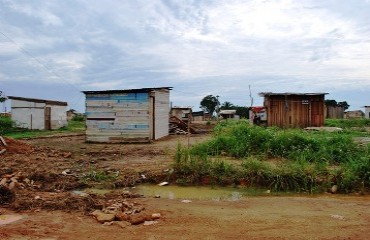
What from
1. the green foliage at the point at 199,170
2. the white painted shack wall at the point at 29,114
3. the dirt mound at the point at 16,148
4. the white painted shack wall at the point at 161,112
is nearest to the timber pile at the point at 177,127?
the white painted shack wall at the point at 161,112

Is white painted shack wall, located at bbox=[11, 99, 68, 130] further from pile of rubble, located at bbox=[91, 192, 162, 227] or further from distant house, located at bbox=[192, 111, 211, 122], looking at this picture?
distant house, located at bbox=[192, 111, 211, 122]

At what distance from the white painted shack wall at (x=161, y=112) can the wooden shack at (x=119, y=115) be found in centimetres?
116

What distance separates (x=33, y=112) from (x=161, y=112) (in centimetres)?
1267

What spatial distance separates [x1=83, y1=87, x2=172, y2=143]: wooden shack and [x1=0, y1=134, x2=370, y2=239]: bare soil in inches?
352

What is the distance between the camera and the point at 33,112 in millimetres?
29953

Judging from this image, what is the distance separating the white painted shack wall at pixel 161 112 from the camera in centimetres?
2103

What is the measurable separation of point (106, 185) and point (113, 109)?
1037cm

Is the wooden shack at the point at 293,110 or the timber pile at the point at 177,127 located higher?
the wooden shack at the point at 293,110

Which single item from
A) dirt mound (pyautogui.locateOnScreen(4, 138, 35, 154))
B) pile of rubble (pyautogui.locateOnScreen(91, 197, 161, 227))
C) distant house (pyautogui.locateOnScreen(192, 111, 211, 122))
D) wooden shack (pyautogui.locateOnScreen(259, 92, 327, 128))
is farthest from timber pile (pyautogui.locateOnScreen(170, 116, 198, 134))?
distant house (pyautogui.locateOnScreen(192, 111, 211, 122))

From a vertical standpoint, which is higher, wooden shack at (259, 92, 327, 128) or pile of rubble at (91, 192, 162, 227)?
wooden shack at (259, 92, 327, 128)

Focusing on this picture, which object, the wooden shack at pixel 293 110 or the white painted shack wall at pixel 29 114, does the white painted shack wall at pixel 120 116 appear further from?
the white painted shack wall at pixel 29 114

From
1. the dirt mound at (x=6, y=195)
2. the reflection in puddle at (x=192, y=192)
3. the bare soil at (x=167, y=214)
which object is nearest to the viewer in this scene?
the bare soil at (x=167, y=214)

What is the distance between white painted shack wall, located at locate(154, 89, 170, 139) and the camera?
21.0m

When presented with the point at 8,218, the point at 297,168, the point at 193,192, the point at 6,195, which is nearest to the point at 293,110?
the point at 297,168
